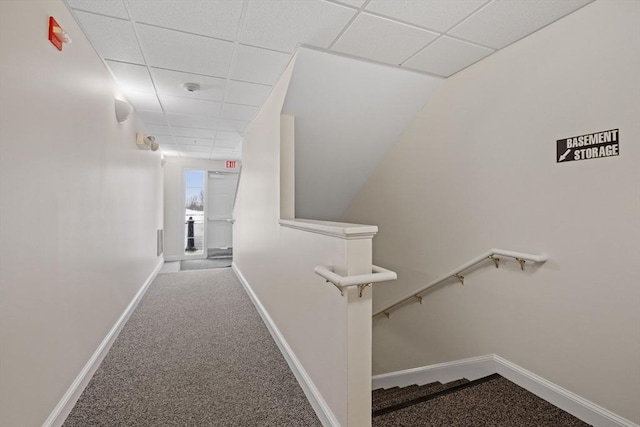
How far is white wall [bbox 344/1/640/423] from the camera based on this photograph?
1569mm

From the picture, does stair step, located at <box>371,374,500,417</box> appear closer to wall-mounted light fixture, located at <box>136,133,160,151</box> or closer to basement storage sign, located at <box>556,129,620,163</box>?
basement storage sign, located at <box>556,129,620,163</box>

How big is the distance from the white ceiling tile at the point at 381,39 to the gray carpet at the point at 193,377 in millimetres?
2422

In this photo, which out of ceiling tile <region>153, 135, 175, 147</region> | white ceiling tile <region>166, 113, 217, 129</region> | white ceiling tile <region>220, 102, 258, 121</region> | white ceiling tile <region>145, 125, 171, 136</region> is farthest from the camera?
ceiling tile <region>153, 135, 175, 147</region>

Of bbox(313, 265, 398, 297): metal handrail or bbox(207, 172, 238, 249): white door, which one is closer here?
bbox(313, 265, 398, 297): metal handrail

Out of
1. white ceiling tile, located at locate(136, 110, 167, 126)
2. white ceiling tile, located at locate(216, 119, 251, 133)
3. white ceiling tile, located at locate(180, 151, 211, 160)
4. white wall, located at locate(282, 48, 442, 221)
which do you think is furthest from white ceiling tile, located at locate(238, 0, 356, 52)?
white ceiling tile, located at locate(180, 151, 211, 160)

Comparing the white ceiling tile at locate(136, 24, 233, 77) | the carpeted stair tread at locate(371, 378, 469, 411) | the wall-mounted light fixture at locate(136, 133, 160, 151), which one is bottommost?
the carpeted stair tread at locate(371, 378, 469, 411)

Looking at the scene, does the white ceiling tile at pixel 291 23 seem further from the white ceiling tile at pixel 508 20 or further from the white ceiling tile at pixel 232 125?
the white ceiling tile at pixel 232 125

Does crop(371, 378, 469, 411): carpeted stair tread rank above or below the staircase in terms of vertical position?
below

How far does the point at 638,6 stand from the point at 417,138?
166cm

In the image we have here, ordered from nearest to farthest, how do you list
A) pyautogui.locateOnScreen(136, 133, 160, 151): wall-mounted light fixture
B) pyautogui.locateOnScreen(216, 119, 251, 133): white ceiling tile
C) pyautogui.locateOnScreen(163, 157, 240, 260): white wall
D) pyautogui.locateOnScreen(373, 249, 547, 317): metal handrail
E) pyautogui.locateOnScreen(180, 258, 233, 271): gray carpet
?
pyautogui.locateOnScreen(373, 249, 547, 317): metal handrail < pyautogui.locateOnScreen(136, 133, 160, 151): wall-mounted light fixture < pyautogui.locateOnScreen(216, 119, 251, 133): white ceiling tile < pyautogui.locateOnScreen(180, 258, 233, 271): gray carpet < pyautogui.locateOnScreen(163, 157, 240, 260): white wall

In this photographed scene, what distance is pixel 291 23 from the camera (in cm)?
187

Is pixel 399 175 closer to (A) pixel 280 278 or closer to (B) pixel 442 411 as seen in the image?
(A) pixel 280 278

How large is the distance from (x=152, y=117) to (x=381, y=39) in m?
3.07

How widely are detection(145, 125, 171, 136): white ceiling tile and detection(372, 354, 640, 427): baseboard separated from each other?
13.9ft
